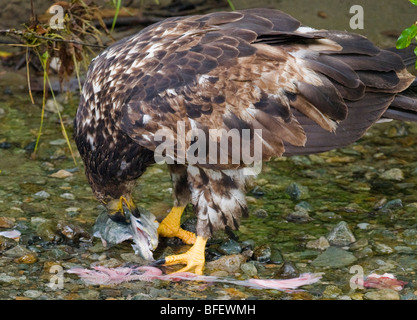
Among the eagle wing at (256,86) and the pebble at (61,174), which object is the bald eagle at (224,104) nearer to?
the eagle wing at (256,86)

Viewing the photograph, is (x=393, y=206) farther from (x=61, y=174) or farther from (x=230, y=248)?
(x=61, y=174)

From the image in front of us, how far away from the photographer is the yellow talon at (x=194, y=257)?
5172mm

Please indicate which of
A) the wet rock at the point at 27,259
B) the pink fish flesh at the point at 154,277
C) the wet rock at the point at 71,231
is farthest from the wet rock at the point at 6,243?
the pink fish flesh at the point at 154,277

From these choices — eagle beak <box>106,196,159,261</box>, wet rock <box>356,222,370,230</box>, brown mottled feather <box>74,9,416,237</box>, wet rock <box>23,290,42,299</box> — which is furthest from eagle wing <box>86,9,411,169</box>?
wet rock <box>23,290,42,299</box>

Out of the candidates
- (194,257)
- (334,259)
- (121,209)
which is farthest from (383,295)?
(121,209)

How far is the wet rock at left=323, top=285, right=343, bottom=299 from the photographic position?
4.75 m

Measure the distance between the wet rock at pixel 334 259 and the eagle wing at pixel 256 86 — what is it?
29.6 inches

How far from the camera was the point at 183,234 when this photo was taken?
18.5ft

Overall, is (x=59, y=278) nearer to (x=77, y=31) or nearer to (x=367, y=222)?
(x=367, y=222)

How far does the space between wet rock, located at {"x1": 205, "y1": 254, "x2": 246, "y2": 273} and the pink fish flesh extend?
0.14 m

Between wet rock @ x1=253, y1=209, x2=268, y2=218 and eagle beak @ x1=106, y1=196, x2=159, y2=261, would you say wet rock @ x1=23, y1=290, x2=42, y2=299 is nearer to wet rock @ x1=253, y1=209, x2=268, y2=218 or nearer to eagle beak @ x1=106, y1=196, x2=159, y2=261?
eagle beak @ x1=106, y1=196, x2=159, y2=261

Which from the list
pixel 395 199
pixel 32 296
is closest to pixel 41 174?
pixel 32 296

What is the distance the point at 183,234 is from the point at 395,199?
168 centimetres

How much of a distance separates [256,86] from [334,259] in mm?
1272
